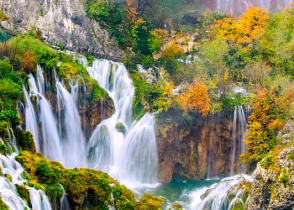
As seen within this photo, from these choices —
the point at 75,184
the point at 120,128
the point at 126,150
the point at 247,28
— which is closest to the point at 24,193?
the point at 75,184

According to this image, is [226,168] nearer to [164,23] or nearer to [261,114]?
[261,114]

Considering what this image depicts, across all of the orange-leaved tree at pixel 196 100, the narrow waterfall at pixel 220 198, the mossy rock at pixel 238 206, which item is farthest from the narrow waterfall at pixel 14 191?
the orange-leaved tree at pixel 196 100

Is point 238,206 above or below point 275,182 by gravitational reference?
below

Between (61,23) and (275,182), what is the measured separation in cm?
1869

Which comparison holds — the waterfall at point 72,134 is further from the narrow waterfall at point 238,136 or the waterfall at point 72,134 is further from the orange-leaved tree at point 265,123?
the orange-leaved tree at point 265,123

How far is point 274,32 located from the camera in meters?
26.1

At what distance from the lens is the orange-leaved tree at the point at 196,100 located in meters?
22.5

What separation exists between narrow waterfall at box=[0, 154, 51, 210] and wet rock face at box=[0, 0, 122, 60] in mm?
15532

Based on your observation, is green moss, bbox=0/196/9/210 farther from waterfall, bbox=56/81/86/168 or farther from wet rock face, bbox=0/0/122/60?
wet rock face, bbox=0/0/122/60

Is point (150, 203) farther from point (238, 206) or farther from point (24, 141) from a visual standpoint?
point (24, 141)

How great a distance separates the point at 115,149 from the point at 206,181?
5.63 meters

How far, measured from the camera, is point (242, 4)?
3616 centimetres

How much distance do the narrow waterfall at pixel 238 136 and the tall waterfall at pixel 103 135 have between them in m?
4.73

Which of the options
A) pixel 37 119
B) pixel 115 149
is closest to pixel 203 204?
pixel 115 149
